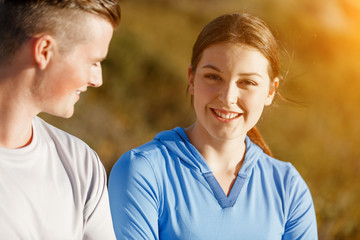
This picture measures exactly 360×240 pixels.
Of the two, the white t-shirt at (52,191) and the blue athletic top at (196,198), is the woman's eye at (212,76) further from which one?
the white t-shirt at (52,191)

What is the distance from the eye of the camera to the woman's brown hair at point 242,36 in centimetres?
242

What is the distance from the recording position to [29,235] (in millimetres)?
1817

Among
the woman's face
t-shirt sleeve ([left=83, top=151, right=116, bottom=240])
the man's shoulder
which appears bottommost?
t-shirt sleeve ([left=83, top=151, right=116, bottom=240])

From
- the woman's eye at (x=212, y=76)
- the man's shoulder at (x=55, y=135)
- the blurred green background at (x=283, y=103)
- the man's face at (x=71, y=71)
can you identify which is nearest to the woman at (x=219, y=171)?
the woman's eye at (x=212, y=76)

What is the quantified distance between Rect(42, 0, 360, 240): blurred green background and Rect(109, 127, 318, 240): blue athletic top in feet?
7.79

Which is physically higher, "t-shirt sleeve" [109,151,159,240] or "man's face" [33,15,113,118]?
"man's face" [33,15,113,118]

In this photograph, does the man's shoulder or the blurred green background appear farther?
the blurred green background

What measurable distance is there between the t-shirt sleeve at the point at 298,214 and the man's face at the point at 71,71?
117 cm

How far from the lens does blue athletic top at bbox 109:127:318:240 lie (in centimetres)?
233

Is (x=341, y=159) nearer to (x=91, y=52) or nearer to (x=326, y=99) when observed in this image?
(x=326, y=99)

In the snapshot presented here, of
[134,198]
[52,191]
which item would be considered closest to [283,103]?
[134,198]

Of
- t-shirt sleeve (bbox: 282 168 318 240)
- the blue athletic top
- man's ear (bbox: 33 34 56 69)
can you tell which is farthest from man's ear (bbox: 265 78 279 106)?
man's ear (bbox: 33 34 56 69)

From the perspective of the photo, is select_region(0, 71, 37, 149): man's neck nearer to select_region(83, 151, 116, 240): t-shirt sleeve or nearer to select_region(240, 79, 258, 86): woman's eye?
select_region(83, 151, 116, 240): t-shirt sleeve

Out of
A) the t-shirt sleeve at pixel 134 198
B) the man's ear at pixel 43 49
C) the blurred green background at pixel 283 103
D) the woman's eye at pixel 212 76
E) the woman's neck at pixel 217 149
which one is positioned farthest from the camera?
the blurred green background at pixel 283 103
